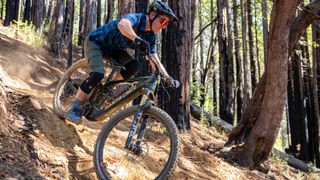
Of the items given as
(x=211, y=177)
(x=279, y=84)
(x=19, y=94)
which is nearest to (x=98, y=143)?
(x=19, y=94)

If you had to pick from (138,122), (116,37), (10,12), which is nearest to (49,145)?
(138,122)

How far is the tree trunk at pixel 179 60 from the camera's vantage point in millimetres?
8406

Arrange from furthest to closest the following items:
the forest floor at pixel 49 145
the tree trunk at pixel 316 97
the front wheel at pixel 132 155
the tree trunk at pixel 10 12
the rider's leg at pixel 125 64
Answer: the tree trunk at pixel 10 12, the tree trunk at pixel 316 97, the rider's leg at pixel 125 64, the front wheel at pixel 132 155, the forest floor at pixel 49 145

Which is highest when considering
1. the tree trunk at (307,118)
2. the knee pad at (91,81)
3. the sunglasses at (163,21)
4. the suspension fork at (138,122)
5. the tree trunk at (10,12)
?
the tree trunk at (10,12)

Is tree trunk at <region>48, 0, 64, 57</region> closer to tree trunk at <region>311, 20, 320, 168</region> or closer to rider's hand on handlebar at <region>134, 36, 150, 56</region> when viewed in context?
rider's hand on handlebar at <region>134, 36, 150, 56</region>

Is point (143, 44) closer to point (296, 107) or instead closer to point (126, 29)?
point (126, 29)

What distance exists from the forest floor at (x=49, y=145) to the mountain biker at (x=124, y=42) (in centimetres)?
41

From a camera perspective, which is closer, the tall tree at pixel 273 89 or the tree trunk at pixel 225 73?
the tall tree at pixel 273 89

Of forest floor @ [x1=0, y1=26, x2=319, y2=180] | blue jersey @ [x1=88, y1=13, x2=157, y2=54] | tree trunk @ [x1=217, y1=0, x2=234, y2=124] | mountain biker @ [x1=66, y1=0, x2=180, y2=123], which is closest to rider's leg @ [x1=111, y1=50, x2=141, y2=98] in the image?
mountain biker @ [x1=66, y1=0, x2=180, y2=123]

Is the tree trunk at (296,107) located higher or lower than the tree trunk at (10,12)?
lower

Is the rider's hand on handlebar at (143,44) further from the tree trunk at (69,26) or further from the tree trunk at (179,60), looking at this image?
the tree trunk at (69,26)

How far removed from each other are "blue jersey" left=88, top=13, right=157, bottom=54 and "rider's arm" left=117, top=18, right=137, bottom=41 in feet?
0.67

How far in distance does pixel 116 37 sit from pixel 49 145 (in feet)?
5.24

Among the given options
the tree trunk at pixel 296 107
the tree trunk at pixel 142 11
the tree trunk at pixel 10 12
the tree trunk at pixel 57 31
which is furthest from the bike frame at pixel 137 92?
the tree trunk at pixel 10 12
